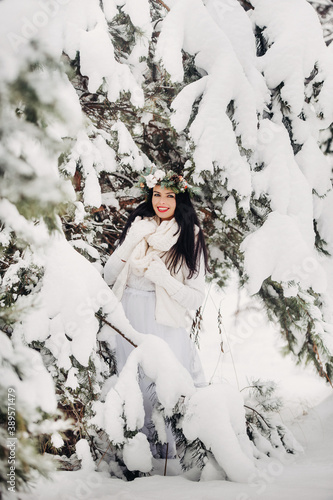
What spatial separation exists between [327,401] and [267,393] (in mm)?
1822

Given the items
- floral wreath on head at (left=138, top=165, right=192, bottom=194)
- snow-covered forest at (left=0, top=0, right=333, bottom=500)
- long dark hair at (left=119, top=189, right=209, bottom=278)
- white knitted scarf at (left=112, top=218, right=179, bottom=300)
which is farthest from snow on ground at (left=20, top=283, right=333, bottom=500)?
floral wreath on head at (left=138, top=165, right=192, bottom=194)

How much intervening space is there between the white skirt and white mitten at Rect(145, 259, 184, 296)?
21 cm

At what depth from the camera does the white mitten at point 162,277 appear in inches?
113

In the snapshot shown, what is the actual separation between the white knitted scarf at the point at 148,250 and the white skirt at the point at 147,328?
0.44ft

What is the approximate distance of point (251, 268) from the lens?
282 cm

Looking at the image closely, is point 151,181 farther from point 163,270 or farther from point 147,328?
point 147,328

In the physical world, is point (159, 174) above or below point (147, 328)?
above

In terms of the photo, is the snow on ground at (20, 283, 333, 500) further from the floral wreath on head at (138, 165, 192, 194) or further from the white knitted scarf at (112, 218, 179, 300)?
the floral wreath on head at (138, 165, 192, 194)

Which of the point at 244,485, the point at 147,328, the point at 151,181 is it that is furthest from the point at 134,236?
the point at 244,485

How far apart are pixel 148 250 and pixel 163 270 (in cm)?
25

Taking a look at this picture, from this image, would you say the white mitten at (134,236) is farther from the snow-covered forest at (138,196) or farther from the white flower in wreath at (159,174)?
the white flower in wreath at (159,174)

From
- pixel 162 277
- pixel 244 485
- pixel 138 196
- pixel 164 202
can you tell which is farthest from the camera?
pixel 138 196

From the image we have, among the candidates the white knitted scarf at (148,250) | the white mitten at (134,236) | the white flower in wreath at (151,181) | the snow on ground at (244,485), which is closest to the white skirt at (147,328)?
the white knitted scarf at (148,250)

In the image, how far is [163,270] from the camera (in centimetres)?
291
